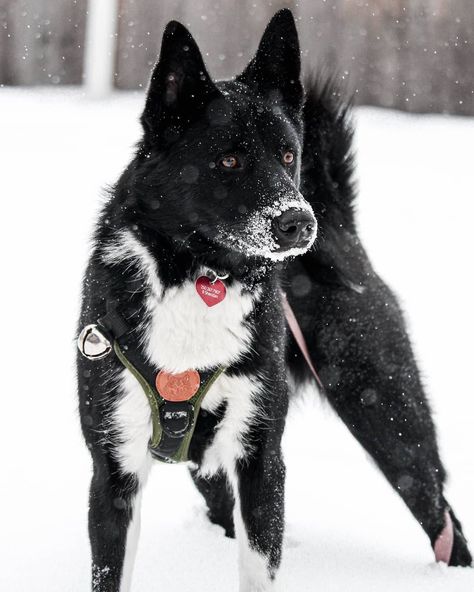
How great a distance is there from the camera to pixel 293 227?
2303 mm

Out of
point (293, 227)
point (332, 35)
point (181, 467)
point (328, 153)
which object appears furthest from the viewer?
point (332, 35)

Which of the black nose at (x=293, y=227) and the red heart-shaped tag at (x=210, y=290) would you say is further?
the red heart-shaped tag at (x=210, y=290)

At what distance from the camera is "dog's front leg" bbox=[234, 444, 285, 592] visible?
102 inches

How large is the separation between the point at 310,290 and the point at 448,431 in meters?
1.67

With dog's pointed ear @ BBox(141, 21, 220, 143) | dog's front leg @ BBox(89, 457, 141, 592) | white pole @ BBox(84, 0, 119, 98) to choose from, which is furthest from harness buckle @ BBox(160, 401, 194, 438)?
white pole @ BBox(84, 0, 119, 98)

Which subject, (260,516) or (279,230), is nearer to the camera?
(279,230)

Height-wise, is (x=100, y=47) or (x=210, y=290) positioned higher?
(x=210, y=290)

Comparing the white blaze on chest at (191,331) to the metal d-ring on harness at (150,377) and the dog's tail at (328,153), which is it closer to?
the metal d-ring on harness at (150,377)

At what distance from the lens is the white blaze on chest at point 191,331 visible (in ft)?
8.18

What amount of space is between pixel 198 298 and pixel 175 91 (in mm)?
570

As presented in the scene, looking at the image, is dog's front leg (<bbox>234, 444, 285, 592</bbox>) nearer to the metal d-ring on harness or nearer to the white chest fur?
the white chest fur

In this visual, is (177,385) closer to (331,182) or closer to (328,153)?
(331,182)

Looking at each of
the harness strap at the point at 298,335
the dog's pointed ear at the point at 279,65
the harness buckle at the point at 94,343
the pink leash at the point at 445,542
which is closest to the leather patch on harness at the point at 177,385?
the harness buckle at the point at 94,343

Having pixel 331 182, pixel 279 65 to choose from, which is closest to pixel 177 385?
pixel 279 65
